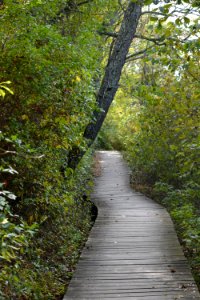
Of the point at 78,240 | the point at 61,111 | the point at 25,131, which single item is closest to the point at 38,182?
the point at 25,131

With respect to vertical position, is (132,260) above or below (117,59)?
below

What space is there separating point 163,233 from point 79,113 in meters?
2.70

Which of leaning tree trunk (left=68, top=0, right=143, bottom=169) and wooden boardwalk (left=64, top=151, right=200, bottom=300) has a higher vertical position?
leaning tree trunk (left=68, top=0, right=143, bottom=169)

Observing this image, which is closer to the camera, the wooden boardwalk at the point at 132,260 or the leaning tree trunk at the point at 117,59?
the wooden boardwalk at the point at 132,260

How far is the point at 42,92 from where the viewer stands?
19.7ft

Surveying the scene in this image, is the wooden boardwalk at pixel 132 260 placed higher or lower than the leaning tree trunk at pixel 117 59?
lower

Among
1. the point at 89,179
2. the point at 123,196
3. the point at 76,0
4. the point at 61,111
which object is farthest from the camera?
the point at 89,179

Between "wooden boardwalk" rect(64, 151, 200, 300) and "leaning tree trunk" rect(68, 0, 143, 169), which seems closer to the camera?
"wooden boardwalk" rect(64, 151, 200, 300)

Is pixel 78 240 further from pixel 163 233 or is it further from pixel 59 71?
pixel 59 71

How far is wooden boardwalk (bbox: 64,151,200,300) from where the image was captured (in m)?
5.14

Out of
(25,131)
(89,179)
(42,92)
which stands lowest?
(89,179)

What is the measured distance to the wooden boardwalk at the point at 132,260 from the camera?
16.9 ft

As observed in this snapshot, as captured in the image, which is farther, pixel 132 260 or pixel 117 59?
pixel 117 59

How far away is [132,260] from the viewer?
249 inches
